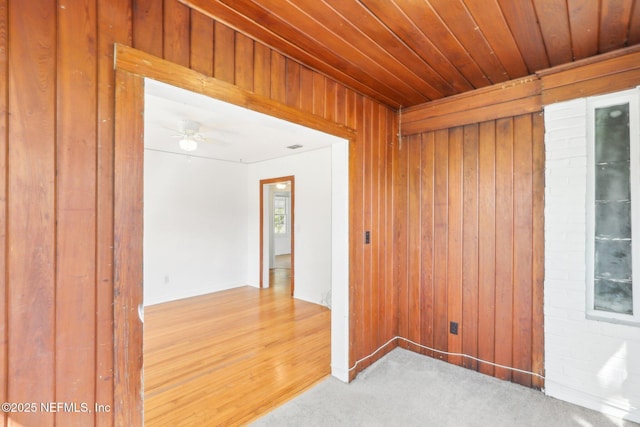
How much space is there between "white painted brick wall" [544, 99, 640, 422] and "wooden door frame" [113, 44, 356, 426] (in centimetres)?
273

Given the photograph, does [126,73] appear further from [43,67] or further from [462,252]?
[462,252]

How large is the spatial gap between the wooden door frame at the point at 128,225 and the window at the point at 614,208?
290cm

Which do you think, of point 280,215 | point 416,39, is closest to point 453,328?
point 416,39

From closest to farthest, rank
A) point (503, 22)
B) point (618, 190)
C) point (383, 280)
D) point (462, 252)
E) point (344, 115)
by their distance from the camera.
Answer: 1. point (503, 22)
2. point (618, 190)
3. point (344, 115)
4. point (462, 252)
5. point (383, 280)

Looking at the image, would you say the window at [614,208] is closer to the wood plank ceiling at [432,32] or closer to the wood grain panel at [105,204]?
the wood plank ceiling at [432,32]

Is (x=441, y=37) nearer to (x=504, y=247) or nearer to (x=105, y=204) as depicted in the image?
(x=504, y=247)

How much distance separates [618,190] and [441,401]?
1987 millimetres

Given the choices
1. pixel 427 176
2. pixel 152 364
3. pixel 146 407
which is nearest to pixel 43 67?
pixel 146 407

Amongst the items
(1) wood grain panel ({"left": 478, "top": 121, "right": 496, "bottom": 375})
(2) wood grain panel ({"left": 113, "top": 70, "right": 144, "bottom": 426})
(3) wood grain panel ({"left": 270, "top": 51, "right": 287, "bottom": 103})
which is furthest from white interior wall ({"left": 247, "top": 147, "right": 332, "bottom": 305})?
(2) wood grain panel ({"left": 113, "top": 70, "right": 144, "bottom": 426})

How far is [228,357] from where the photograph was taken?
9.57 ft

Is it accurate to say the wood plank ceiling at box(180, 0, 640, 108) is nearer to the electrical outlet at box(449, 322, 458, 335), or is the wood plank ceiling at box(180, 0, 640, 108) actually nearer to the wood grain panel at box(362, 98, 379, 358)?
the wood grain panel at box(362, 98, 379, 358)

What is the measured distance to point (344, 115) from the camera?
8.24 ft

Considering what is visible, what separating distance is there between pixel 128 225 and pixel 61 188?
274mm

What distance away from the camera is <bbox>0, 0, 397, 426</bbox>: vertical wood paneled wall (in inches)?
42.7
